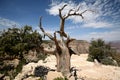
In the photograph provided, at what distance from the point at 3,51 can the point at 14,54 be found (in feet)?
4.48

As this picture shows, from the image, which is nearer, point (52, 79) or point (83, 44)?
point (52, 79)

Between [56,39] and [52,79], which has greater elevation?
[56,39]

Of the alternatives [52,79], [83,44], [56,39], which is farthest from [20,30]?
[83,44]

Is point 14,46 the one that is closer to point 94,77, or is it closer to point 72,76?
point 72,76

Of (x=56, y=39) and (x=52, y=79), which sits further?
(x=56, y=39)

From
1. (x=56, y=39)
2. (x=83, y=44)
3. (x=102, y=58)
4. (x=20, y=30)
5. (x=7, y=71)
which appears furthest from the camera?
(x=83, y=44)

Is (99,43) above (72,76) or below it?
above

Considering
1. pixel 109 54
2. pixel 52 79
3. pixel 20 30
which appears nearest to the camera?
pixel 52 79

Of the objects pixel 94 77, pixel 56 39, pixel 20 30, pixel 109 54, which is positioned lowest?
pixel 94 77

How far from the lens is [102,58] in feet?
107

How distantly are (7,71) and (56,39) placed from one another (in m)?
10.3

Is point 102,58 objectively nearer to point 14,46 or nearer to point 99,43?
point 99,43

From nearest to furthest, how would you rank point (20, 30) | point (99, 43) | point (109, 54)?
point (20, 30) < point (109, 54) < point (99, 43)

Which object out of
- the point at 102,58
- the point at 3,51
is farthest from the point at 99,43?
the point at 3,51
